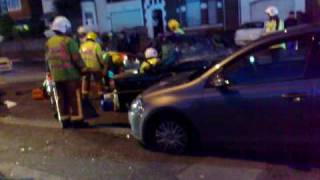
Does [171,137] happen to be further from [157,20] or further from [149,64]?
[157,20]

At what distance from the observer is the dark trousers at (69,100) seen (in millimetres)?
9102

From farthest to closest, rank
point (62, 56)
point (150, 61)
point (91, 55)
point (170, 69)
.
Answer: point (91, 55)
point (150, 61)
point (170, 69)
point (62, 56)

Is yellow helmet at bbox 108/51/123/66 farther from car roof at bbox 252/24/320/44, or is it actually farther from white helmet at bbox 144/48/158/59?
car roof at bbox 252/24/320/44

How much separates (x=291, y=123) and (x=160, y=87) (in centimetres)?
186

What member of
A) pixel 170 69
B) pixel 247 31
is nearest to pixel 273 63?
pixel 170 69

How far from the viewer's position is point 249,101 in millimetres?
6297

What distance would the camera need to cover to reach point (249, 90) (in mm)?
6320

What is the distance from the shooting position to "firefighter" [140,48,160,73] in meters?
9.75

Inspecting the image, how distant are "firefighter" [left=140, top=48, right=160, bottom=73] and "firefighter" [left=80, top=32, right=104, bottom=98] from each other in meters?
1.60

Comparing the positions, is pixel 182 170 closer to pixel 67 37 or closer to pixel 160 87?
pixel 160 87

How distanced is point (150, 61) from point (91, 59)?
6.45 feet

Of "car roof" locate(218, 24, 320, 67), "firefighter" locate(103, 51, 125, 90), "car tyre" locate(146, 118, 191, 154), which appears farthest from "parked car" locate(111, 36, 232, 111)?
"car roof" locate(218, 24, 320, 67)

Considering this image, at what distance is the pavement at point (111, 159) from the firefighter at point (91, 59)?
1.56 meters

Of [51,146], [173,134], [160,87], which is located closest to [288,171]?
[173,134]
